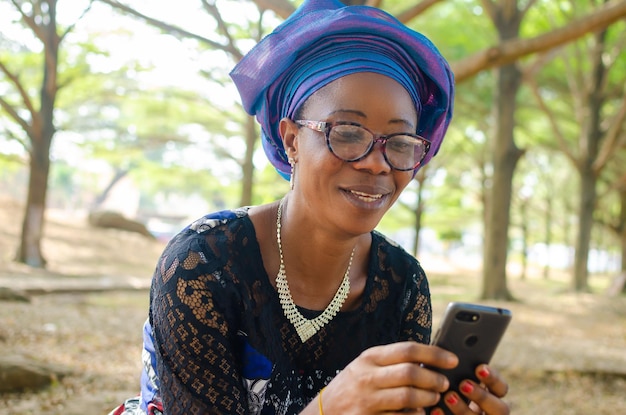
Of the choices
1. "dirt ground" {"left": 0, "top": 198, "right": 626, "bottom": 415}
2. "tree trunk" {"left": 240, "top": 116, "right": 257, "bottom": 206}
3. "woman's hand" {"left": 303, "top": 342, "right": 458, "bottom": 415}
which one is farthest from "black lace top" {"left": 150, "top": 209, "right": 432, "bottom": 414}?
"tree trunk" {"left": 240, "top": 116, "right": 257, "bottom": 206}

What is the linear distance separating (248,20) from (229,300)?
11.5m

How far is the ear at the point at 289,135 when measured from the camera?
6.04 feet

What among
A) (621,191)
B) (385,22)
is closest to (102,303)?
(385,22)

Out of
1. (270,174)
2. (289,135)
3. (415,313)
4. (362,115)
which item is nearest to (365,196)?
(362,115)

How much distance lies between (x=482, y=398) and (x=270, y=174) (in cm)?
1873

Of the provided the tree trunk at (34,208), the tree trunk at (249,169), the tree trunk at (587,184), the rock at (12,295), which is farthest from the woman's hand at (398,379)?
the tree trunk at (587,184)

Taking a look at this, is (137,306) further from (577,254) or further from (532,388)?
(577,254)

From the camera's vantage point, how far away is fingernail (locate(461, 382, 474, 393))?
1.33m

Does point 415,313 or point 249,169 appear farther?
point 249,169

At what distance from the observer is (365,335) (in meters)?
1.97

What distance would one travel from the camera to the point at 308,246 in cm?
192

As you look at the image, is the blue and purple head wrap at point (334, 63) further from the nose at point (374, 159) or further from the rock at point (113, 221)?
the rock at point (113, 221)

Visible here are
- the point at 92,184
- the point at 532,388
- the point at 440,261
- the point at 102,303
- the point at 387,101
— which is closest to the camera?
the point at 387,101

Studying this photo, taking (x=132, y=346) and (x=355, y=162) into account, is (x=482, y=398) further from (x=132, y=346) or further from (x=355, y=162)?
(x=132, y=346)
